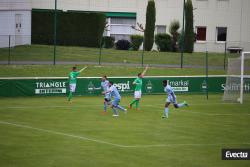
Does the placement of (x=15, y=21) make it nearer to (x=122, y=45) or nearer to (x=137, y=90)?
(x=122, y=45)

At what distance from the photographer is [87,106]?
3825 centimetres

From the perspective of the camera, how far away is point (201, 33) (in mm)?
69312

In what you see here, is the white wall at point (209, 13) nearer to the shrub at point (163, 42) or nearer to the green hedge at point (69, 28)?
the shrub at point (163, 42)

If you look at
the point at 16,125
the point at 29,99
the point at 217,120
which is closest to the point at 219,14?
the point at 29,99

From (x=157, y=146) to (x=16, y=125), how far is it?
7.34 meters

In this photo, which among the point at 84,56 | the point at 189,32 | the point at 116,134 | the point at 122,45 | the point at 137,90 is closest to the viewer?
the point at 116,134

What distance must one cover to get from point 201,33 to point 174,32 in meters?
4.32

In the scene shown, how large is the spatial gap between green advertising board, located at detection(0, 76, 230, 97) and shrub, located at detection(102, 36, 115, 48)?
18.1m

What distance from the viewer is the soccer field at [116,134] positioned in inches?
896

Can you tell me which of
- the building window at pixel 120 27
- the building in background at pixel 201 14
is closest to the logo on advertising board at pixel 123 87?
the building in background at pixel 201 14

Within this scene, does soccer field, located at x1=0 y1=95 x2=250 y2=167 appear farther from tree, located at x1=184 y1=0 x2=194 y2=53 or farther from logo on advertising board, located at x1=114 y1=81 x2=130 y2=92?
tree, located at x1=184 y1=0 x2=194 y2=53

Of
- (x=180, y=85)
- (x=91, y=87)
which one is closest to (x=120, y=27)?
(x=180, y=85)

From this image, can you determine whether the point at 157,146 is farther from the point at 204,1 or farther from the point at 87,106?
the point at 204,1

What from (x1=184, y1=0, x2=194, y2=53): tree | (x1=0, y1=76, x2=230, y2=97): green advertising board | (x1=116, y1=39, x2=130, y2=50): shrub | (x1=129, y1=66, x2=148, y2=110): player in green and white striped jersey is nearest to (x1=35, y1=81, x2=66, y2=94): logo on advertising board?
(x1=0, y1=76, x2=230, y2=97): green advertising board
